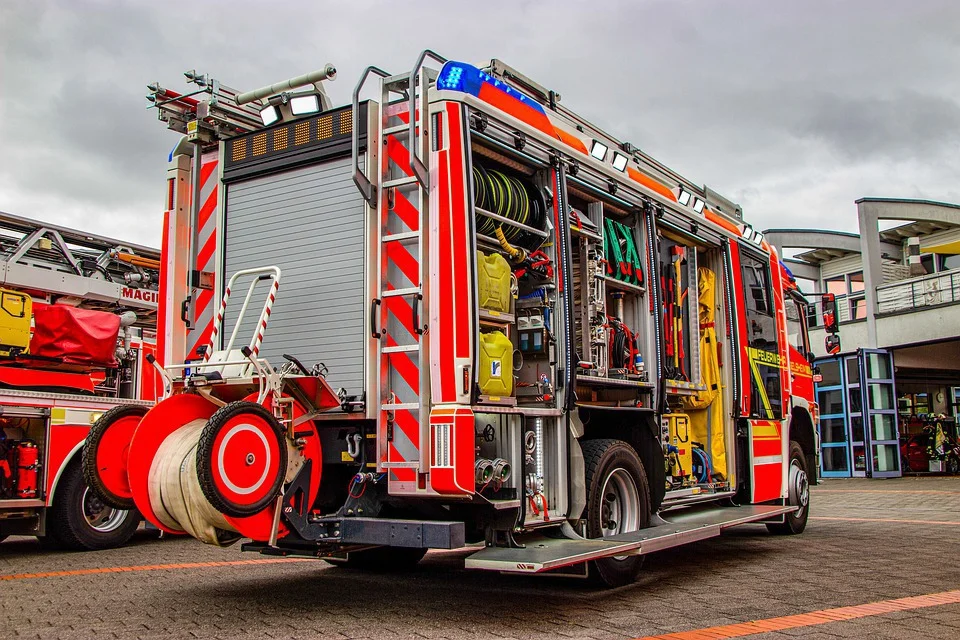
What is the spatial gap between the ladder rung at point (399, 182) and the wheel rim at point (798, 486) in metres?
6.32

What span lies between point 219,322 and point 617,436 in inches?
125

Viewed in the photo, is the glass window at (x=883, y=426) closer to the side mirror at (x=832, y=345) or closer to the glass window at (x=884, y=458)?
the glass window at (x=884, y=458)

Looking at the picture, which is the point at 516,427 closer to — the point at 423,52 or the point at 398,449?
the point at 398,449

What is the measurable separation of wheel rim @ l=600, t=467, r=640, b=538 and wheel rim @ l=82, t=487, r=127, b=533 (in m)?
5.65

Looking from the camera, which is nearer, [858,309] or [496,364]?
[496,364]

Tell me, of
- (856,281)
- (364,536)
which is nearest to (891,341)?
(856,281)

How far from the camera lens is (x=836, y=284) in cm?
3123

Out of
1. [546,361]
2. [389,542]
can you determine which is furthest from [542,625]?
[546,361]

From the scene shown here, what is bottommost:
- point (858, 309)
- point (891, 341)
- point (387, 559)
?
point (387, 559)

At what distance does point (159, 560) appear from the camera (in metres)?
8.50

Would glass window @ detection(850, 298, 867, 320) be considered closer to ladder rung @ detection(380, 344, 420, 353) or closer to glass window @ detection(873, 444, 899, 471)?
glass window @ detection(873, 444, 899, 471)

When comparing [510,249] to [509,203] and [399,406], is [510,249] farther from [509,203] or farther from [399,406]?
[399,406]

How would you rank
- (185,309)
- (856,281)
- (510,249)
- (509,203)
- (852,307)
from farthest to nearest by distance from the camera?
(856,281) → (852,307) → (185,309) → (509,203) → (510,249)

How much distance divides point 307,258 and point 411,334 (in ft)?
3.56
